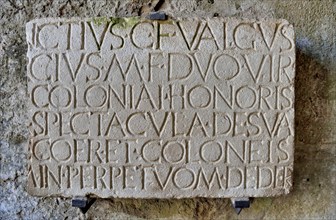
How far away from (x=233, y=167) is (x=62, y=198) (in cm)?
71

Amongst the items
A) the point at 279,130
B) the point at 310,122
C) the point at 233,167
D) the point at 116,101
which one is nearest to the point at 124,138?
the point at 116,101

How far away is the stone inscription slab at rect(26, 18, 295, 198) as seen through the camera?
67.3 inches

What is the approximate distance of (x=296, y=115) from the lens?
185 centimetres

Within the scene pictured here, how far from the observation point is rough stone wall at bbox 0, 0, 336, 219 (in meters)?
1.82

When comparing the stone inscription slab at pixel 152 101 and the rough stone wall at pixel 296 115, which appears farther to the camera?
the rough stone wall at pixel 296 115

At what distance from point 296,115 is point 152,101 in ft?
1.98

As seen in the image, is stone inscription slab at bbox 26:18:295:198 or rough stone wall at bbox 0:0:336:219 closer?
stone inscription slab at bbox 26:18:295:198

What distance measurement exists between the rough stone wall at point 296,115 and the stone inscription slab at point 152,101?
14cm

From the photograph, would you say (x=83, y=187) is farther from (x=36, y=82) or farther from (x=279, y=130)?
(x=279, y=130)

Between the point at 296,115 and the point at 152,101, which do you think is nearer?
the point at 152,101

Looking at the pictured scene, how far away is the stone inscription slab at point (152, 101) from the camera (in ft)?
5.61

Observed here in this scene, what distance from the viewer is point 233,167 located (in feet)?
5.73

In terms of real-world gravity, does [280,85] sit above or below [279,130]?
above

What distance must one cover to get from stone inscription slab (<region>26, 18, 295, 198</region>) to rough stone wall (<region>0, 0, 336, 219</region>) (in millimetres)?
136
